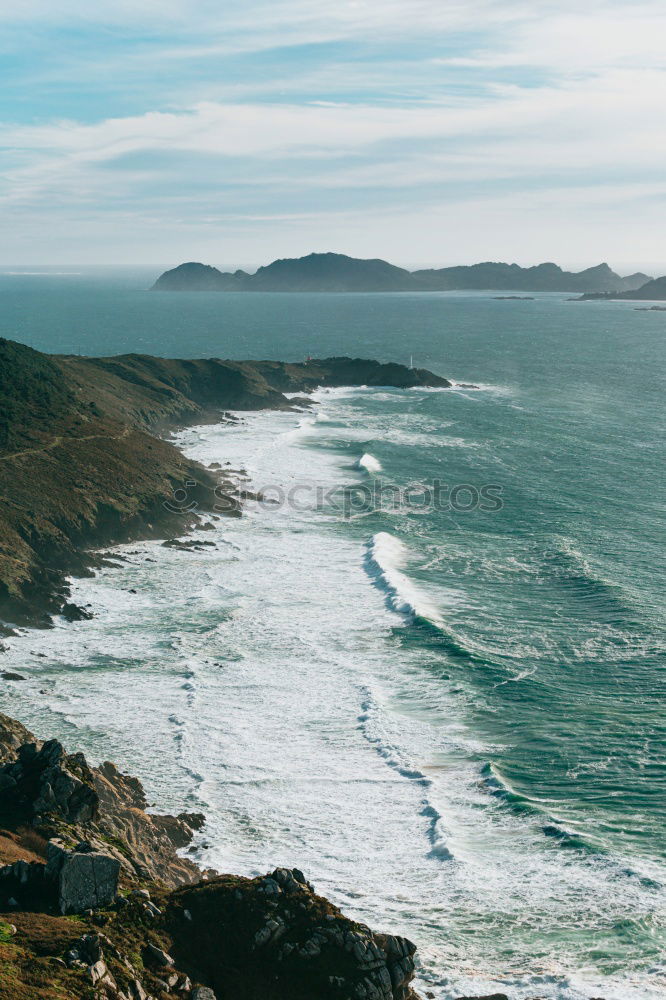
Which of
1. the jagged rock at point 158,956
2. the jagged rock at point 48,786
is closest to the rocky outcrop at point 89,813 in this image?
the jagged rock at point 48,786

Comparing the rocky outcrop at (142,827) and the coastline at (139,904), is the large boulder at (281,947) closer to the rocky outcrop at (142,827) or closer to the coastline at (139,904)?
the coastline at (139,904)

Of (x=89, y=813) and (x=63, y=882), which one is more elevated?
(x=63, y=882)

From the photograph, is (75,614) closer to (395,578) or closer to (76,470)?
(395,578)

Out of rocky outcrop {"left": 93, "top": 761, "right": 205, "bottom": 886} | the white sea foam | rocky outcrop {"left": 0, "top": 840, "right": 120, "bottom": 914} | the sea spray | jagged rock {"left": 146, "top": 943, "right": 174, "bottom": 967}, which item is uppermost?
the white sea foam

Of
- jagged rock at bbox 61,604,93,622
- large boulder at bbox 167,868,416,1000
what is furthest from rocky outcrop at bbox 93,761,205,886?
jagged rock at bbox 61,604,93,622

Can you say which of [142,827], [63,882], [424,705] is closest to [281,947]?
[63,882]

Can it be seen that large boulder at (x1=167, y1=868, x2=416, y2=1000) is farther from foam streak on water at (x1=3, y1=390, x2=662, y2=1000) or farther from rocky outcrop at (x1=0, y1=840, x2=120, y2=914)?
foam streak on water at (x1=3, y1=390, x2=662, y2=1000)

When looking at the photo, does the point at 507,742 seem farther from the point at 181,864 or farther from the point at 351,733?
the point at 181,864

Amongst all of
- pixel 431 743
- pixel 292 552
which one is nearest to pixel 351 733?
pixel 431 743
